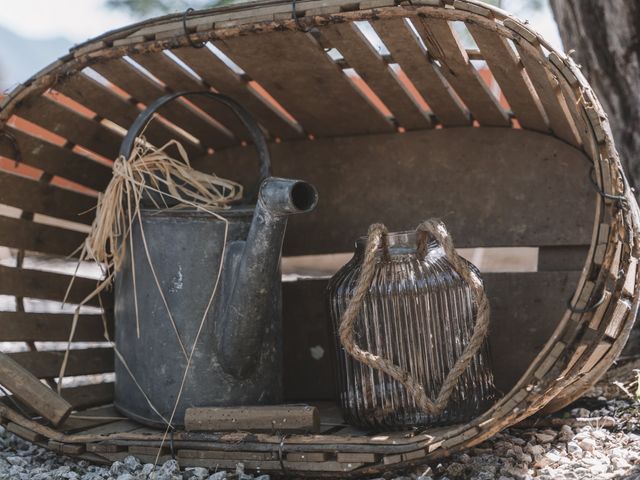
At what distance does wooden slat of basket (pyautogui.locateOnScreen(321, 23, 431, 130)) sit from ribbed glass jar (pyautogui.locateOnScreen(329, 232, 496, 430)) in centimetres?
46

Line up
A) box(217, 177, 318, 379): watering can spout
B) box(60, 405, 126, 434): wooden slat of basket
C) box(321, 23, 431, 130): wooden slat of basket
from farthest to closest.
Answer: box(60, 405, 126, 434): wooden slat of basket, box(321, 23, 431, 130): wooden slat of basket, box(217, 177, 318, 379): watering can spout

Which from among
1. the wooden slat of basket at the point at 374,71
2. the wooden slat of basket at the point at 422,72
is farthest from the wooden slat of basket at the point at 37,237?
the wooden slat of basket at the point at 422,72

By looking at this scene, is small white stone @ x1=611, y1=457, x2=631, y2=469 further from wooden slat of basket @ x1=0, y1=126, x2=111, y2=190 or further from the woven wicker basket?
wooden slat of basket @ x1=0, y1=126, x2=111, y2=190

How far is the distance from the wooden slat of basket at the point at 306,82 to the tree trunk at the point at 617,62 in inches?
25.8

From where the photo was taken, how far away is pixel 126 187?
2160 mm

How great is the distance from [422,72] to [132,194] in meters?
0.82

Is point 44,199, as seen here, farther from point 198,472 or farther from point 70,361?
point 198,472

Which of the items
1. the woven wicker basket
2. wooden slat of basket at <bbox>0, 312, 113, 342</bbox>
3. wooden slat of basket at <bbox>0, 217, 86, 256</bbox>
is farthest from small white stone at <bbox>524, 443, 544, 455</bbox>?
wooden slat of basket at <bbox>0, 217, 86, 256</bbox>

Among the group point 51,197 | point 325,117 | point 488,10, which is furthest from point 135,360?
point 488,10

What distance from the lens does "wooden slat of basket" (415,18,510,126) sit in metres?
1.85

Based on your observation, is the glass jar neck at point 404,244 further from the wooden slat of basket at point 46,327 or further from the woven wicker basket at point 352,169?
the wooden slat of basket at point 46,327

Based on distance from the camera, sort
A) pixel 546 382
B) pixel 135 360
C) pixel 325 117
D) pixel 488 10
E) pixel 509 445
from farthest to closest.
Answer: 1. pixel 325 117
2. pixel 135 360
3. pixel 509 445
4. pixel 488 10
5. pixel 546 382

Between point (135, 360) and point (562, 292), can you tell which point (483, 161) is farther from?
point (135, 360)

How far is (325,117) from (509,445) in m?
1.10
